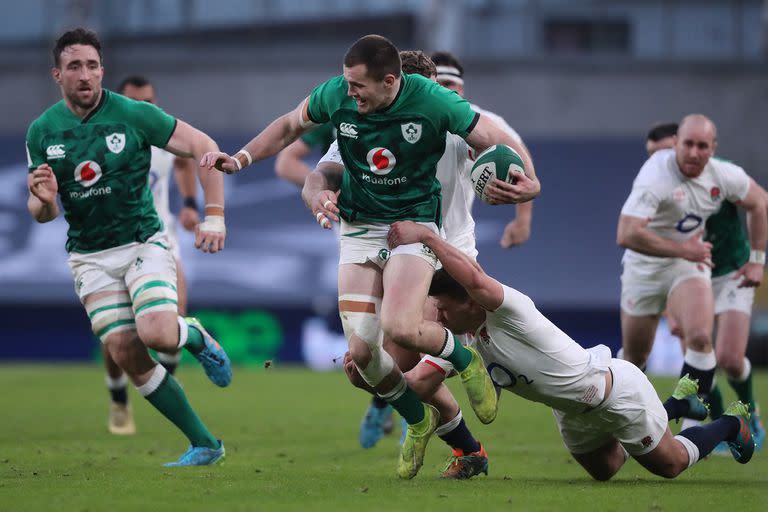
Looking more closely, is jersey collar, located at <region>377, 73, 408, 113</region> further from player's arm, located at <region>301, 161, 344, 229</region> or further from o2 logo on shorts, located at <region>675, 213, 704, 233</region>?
o2 logo on shorts, located at <region>675, 213, 704, 233</region>

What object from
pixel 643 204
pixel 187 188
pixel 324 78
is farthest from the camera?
pixel 324 78

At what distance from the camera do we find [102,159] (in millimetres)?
7512

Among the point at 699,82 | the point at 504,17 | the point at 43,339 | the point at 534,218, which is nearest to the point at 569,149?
the point at 534,218

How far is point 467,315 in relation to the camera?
645cm

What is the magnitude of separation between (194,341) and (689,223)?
384 cm

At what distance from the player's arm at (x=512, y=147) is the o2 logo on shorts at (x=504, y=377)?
2.85 ft

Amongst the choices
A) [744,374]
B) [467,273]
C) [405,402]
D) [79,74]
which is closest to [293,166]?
[79,74]

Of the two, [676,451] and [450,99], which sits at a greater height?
[450,99]

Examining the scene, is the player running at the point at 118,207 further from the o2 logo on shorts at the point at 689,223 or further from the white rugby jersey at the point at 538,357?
the o2 logo on shorts at the point at 689,223

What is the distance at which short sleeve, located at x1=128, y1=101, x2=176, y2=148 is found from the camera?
757 cm

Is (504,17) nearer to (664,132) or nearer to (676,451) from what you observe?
(664,132)

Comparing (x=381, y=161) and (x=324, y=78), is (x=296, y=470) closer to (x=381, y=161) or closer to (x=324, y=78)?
(x=381, y=161)

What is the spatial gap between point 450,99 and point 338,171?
89 cm

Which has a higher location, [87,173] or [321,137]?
[87,173]
